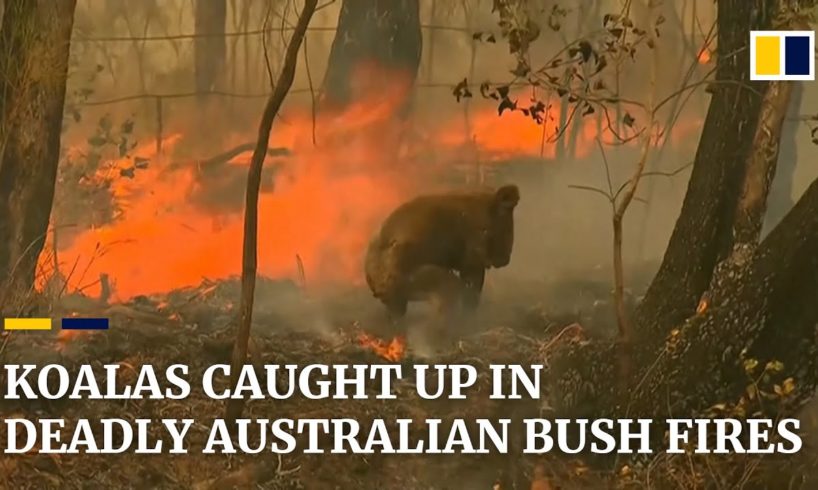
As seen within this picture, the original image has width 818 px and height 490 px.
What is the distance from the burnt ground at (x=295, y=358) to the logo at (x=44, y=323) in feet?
0.07

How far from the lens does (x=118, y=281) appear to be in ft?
10.8

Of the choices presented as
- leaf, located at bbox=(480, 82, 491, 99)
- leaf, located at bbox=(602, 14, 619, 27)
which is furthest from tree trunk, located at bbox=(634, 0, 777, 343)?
leaf, located at bbox=(480, 82, 491, 99)

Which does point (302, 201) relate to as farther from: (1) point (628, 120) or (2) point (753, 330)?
(2) point (753, 330)

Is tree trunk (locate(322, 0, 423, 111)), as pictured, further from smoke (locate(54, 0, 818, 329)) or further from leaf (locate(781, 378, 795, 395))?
leaf (locate(781, 378, 795, 395))

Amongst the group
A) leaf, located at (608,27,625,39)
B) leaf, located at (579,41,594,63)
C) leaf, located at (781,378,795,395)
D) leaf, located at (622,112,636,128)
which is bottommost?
leaf, located at (781,378,795,395)

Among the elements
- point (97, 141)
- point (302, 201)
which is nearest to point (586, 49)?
point (302, 201)

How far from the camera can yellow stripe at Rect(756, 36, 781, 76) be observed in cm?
324

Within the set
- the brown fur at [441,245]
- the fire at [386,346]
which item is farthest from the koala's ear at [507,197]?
the fire at [386,346]

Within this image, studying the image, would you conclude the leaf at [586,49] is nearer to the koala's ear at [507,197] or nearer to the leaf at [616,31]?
the leaf at [616,31]

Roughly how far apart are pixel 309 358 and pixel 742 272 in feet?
3.76

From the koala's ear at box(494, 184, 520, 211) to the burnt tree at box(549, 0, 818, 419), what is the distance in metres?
0.39

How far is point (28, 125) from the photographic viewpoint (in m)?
3.28

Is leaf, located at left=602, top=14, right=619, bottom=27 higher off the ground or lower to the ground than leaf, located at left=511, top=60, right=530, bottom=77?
higher

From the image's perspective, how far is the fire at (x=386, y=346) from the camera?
3299 millimetres
